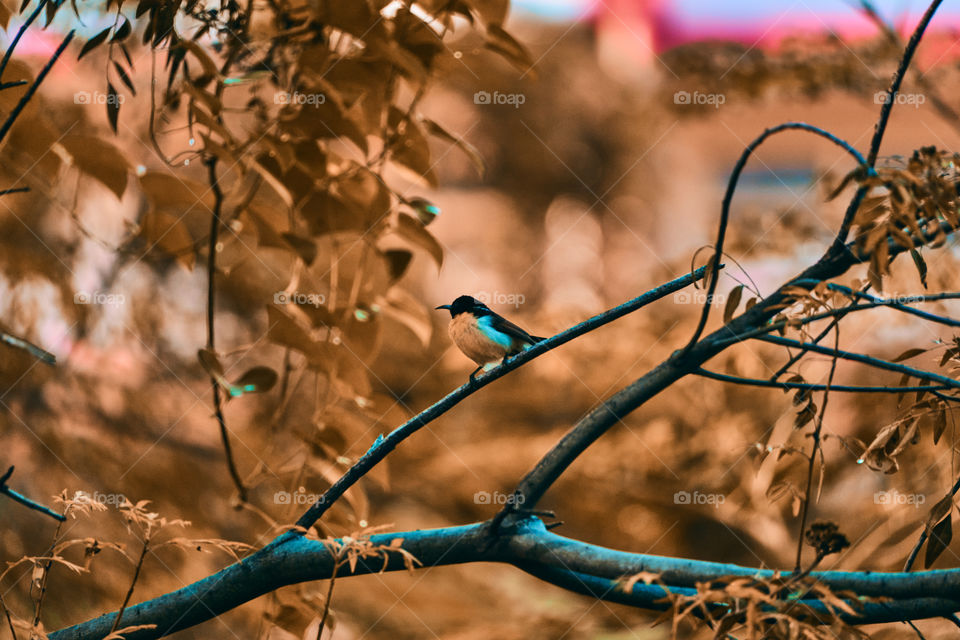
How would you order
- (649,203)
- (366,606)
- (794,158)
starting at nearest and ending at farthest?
(366,606) → (794,158) → (649,203)

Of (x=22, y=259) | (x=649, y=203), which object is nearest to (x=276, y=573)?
(x=22, y=259)

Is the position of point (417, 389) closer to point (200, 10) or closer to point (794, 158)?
point (200, 10)

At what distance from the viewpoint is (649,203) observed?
14.2 ft

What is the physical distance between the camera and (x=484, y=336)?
951 mm

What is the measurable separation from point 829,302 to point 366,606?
2.15 meters
